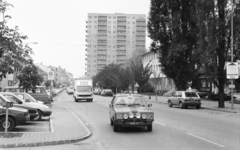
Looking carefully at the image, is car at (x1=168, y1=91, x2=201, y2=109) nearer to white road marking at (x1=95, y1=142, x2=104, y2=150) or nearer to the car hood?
the car hood

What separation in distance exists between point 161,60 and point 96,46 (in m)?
115

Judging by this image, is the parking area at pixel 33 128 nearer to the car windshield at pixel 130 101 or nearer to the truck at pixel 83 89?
the car windshield at pixel 130 101

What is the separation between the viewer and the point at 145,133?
12.2 meters

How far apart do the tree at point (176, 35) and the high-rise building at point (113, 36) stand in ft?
370

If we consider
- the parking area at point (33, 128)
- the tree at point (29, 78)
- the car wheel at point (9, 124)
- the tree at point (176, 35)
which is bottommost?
the parking area at point (33, 128)

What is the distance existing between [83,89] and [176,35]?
13298mm

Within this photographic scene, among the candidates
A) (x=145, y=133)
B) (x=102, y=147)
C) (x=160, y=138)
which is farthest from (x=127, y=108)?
(x=102, y=147)

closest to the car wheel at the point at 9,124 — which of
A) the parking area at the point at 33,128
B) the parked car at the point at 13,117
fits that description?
the parked car at the point at 13,117

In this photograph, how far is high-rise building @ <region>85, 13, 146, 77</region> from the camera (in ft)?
497

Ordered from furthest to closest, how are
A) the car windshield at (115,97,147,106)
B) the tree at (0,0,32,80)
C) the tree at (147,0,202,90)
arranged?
the tree at (147,0,202,90), the car windshield at (115,97,147,106), the tree at (0,0,32,80)

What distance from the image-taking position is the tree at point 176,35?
120ft

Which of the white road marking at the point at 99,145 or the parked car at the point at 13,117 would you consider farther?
the parked car at the point at 13,117

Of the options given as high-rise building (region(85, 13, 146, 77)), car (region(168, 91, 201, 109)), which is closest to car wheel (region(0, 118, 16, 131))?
car (region(168, 91, 201, 109))

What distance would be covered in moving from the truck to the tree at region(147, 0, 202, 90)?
9628 millimetres
